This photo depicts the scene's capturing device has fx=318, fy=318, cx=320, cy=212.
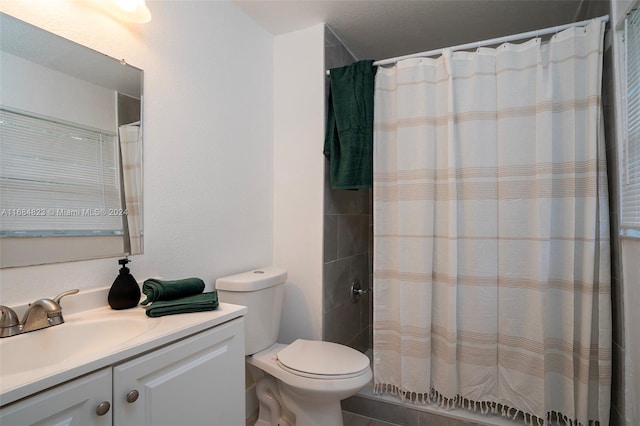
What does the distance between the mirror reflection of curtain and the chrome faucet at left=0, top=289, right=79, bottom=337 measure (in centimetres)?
34

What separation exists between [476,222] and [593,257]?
49cm

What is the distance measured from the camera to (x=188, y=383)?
3.10 ft

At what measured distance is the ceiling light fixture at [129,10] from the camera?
1160 millimetres

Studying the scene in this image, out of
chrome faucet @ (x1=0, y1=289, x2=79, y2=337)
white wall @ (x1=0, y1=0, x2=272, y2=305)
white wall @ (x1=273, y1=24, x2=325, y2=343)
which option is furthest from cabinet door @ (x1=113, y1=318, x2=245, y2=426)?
white wall @ (x1=273, y1=24, x2=325, y2=343)

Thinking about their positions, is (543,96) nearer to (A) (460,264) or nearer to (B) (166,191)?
(A) (460,264)

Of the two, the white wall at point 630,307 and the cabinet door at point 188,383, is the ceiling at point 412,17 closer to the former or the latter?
the white wall at point 630,307

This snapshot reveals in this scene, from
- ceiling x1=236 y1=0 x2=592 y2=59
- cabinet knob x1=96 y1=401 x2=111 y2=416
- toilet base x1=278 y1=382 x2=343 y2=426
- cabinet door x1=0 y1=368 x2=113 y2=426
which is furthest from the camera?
ceiling x1=236 y1=0 x2=592 y2=59

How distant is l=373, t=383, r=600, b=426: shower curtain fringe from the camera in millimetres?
1510

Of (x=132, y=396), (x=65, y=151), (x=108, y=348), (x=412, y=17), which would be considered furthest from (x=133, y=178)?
(x=412, y=17)

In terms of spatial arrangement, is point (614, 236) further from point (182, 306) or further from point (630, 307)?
point (182, 306)

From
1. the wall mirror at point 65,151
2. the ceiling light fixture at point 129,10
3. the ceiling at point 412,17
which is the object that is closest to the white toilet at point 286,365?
the wall mirror at point 65,151

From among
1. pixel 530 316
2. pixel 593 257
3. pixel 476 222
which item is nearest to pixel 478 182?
pixel 476 222

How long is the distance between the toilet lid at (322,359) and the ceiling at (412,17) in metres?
1.86

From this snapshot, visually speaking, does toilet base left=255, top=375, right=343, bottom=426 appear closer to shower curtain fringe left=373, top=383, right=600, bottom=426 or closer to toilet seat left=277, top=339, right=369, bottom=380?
toilet seat left=277, top=339, right=369, bottom=380
